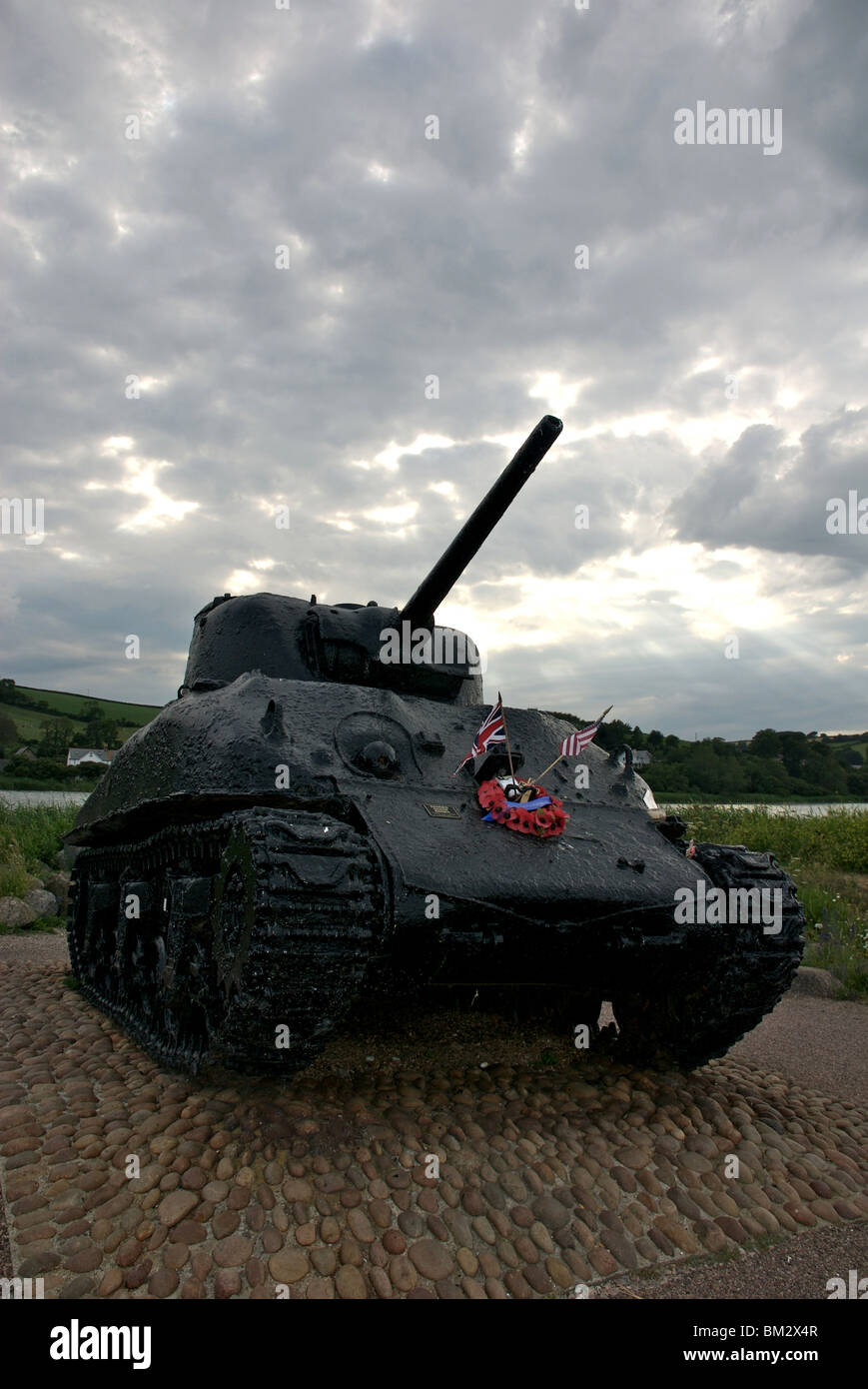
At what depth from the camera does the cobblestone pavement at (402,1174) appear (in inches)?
130

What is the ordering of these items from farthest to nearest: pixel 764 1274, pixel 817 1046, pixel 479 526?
pixel 817 1046 < pixel 479 526 < pixel 764 1274

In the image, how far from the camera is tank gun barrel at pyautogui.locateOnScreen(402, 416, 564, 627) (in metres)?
5.55

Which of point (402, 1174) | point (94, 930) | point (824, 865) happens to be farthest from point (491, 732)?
point (824, 865)

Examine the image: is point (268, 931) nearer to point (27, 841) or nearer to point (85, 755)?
point (27, 841)

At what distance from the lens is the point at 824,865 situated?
14.4 metres

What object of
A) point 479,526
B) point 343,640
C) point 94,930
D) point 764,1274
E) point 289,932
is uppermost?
point 479,526

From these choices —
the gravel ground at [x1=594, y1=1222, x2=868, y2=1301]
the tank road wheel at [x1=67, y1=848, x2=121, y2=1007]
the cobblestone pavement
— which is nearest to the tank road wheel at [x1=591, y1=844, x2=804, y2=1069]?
the cobblestone pavement

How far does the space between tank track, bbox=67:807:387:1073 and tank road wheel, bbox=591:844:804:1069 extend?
173 cm

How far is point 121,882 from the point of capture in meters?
6.20

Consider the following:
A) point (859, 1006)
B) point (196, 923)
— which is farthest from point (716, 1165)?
point (859, 1006)

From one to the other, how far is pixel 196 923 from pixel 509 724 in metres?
2.43

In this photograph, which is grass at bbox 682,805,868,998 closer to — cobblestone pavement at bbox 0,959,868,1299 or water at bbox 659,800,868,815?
water at bbox 659,800,868,815

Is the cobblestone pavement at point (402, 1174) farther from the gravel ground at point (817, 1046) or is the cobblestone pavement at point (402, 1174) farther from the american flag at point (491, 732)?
the american flag at point (491, 732)

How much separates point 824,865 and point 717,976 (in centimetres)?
1091
